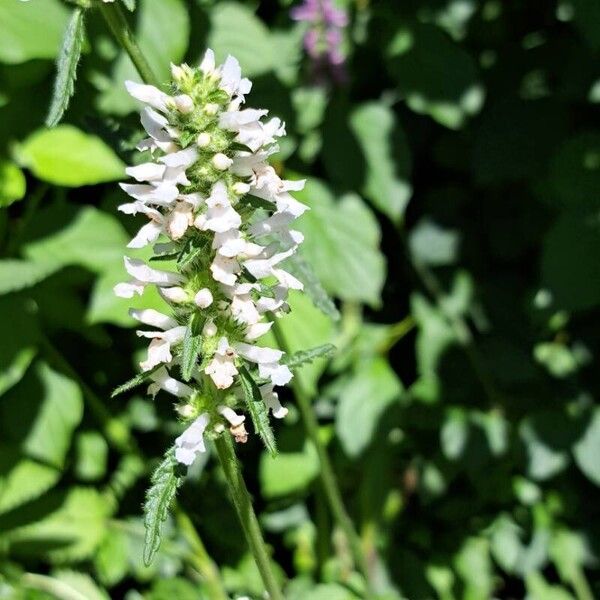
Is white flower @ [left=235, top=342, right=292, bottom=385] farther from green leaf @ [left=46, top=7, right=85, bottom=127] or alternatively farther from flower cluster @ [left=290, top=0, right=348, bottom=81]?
flower cluster @ [left=290, top=0, right=348, bottom=81]

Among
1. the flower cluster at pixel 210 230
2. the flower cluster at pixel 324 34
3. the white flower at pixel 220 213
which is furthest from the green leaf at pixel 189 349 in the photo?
the flower cluster at pixel 324 34

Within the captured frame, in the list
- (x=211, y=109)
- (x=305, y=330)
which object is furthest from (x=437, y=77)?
(x=211, y=109)

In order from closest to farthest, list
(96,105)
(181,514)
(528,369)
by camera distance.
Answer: (96,105) → (181,514) → (528,369)

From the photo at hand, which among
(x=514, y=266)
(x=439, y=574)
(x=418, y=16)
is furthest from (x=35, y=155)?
(x=439, y=574)

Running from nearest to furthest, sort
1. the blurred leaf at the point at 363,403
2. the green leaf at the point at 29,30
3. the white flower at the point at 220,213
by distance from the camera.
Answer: the white flower at the point at 220,213 < the green leaf at the point at 29,30 < the blurred leaf at the point at 363,403

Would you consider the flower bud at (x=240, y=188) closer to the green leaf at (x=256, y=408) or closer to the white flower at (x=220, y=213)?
the white flower at (x=220, y=213)

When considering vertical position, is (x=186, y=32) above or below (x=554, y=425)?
above

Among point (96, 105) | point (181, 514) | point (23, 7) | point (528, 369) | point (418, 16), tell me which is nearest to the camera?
point (23, 7)

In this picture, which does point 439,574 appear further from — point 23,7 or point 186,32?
point 23,7
